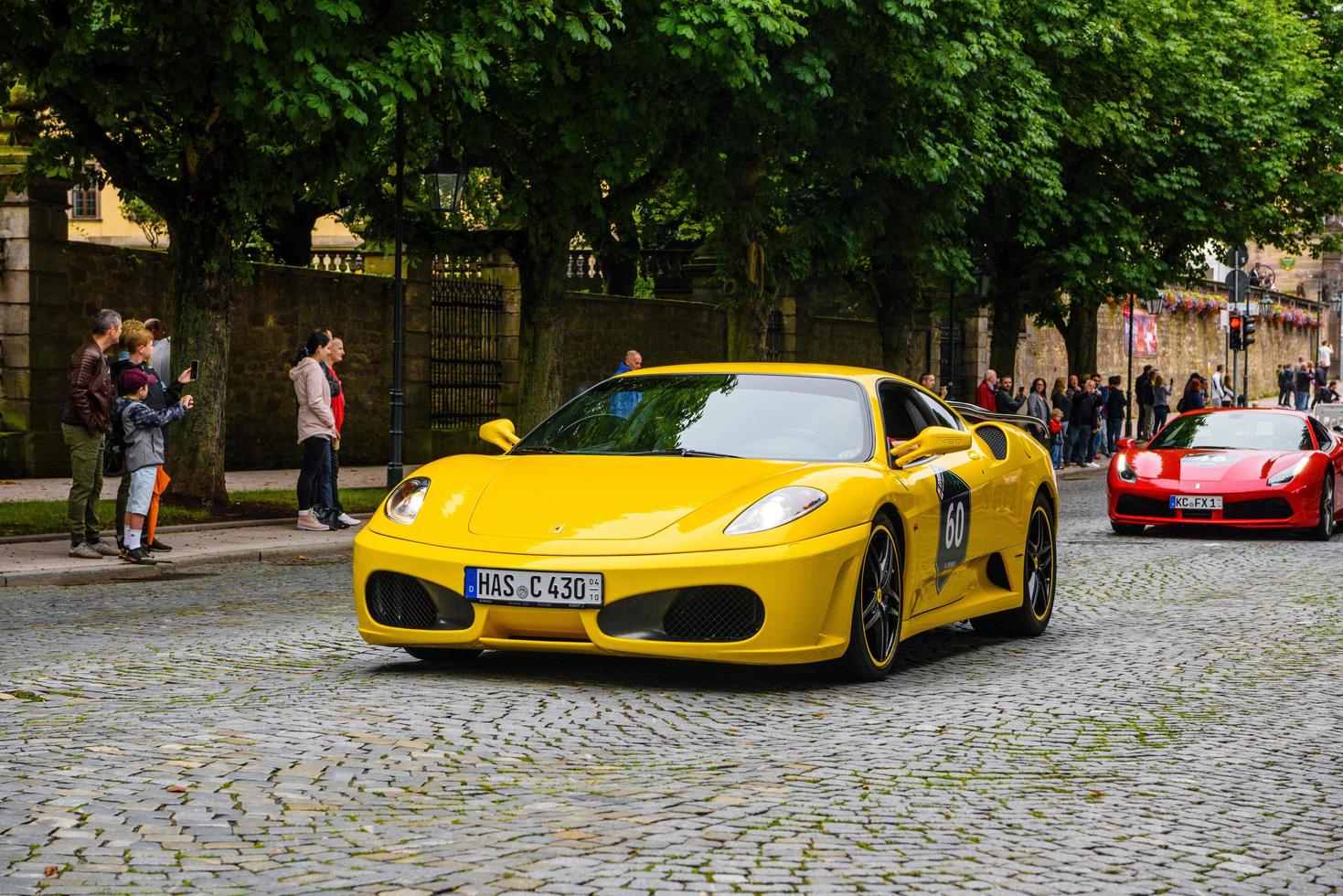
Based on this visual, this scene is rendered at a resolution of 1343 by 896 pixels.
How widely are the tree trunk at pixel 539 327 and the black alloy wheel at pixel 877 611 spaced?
46.6ft

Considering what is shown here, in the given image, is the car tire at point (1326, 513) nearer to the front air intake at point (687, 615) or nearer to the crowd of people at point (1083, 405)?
the crowd of people at point (1083, 405)

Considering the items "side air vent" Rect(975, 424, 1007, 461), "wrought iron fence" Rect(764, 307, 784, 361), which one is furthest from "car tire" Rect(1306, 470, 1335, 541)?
"wrought iron fence" Rect(764, 307, 784, 361)

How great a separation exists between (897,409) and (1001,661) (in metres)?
1.30

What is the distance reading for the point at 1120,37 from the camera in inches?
1261

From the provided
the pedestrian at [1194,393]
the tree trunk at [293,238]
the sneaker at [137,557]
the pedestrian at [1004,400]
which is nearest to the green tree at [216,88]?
the sneaker at [137,557]

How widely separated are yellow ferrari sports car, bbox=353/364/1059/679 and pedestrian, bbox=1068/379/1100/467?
26410 millimetres

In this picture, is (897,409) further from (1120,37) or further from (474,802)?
(1120,37)

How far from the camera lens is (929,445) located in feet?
26.9

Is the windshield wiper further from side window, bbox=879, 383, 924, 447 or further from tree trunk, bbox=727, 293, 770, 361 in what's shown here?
tree trunk, bbox=727, 293, 770, 361

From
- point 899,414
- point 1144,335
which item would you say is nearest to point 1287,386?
point 1144,335

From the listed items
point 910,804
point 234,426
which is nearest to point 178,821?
point 910,804

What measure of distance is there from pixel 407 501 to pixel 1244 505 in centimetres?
1177

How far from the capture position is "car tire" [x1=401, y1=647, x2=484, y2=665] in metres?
8.02

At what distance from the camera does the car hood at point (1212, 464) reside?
58.4 feet
